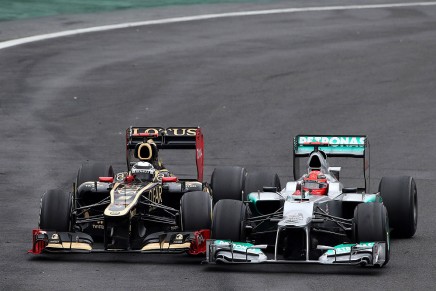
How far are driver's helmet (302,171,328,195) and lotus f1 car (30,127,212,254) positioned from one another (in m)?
1.58

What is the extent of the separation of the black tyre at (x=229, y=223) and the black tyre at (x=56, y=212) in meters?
2.33

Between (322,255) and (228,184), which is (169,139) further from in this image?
(322,255)

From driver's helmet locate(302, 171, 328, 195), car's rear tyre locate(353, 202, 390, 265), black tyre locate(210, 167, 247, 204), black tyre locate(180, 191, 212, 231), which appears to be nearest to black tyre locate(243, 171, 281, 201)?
black tyre locate(210, 167, 247, 204)

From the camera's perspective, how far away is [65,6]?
5016 centimetres

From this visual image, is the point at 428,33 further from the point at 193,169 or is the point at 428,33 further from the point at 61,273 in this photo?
the point at 61,273

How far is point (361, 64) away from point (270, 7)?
A: 35.6 feet

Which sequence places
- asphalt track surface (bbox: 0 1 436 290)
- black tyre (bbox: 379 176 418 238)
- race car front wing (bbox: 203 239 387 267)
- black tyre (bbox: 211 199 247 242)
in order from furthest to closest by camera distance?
1. black tyre (bbox: 379 176 418 238)
2. black tyre (bbox: 211 199 247 242)
3. asphalt track surface (bbox: 0 1 436 290)
4. race car front wing (bbox: 203 239 387 267)

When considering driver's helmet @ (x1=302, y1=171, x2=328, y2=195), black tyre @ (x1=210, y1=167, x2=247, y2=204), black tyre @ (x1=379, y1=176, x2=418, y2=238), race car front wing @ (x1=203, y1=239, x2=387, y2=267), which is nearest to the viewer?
race car front wing @ (x1=203, y1=239, x2=387, y2=267)

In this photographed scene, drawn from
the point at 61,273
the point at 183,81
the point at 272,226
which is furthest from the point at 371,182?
the point at 183,81

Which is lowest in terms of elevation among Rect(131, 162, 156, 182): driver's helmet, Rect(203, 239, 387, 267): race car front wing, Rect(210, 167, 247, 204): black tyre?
Rect(203, 239, 387, 267): race car front wing

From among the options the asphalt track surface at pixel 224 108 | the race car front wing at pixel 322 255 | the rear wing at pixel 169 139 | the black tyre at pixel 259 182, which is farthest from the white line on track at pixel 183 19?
the race car front wing at pixel 322 255

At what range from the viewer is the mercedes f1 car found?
19.4 meters

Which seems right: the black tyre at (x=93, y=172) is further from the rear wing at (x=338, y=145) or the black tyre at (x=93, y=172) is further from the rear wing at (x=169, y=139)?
the rear wing at (x=338, y=145)

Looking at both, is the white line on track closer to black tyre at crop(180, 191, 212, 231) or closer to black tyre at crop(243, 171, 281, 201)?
black tyre at crop(243, 171, 281, 201)
